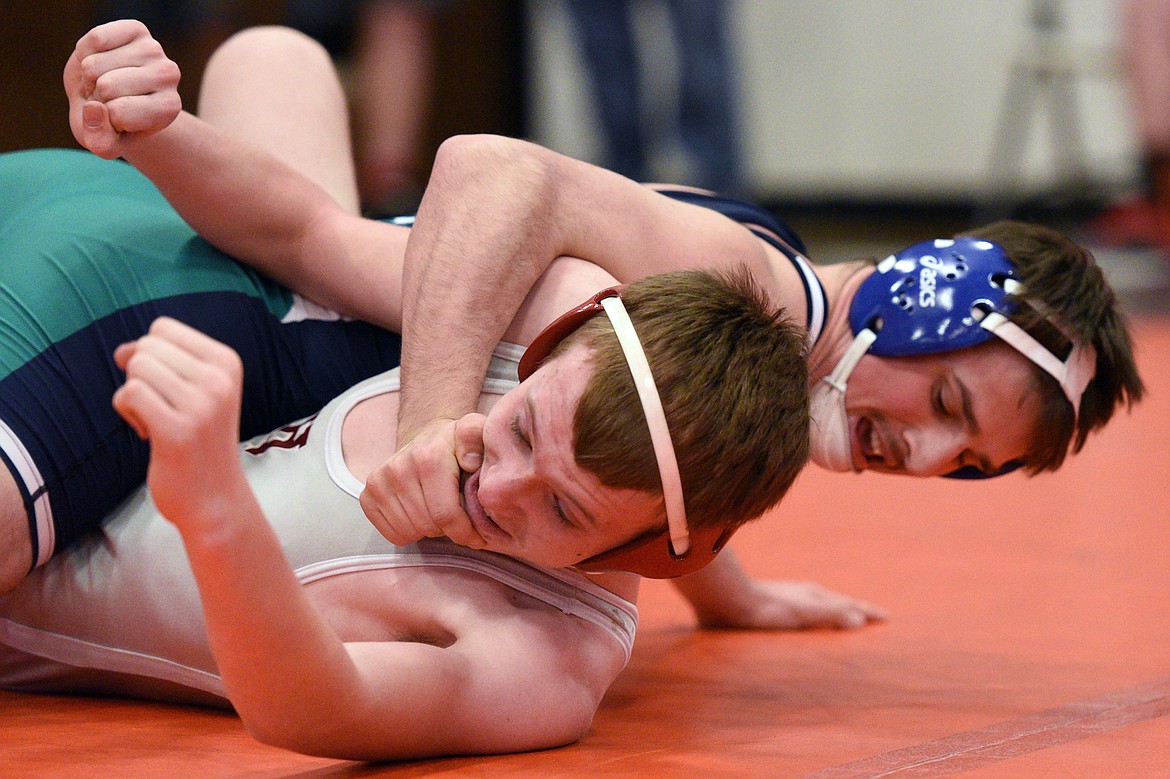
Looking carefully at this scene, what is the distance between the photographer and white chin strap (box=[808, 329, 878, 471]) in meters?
2.63

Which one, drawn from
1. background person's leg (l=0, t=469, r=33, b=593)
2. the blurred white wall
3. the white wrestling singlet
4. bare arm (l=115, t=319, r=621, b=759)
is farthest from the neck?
the blurred white wall

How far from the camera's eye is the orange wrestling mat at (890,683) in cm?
189

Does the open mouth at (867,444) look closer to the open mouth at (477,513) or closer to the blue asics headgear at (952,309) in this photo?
the blue asics headgear at (952,309)

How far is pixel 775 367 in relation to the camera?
1894mm

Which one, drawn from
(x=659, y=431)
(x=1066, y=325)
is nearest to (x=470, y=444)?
(x=659, y=431)

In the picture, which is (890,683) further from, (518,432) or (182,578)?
(182,578)

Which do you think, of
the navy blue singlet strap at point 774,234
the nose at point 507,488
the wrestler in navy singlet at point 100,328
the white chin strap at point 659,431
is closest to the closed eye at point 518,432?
the nose at point 507,488

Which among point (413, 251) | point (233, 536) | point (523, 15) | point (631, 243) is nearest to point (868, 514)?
point (631, 243)

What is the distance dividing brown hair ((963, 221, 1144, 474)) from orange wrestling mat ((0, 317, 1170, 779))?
381mm

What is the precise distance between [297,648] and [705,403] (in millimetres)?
575

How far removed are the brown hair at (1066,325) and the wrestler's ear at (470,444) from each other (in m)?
1.09

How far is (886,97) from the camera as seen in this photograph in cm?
981

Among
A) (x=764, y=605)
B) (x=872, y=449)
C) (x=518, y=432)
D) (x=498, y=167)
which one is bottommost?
(x=764, y=605)

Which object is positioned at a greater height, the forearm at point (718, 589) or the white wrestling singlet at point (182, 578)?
the white wrestling singlet at point (182, 578)
